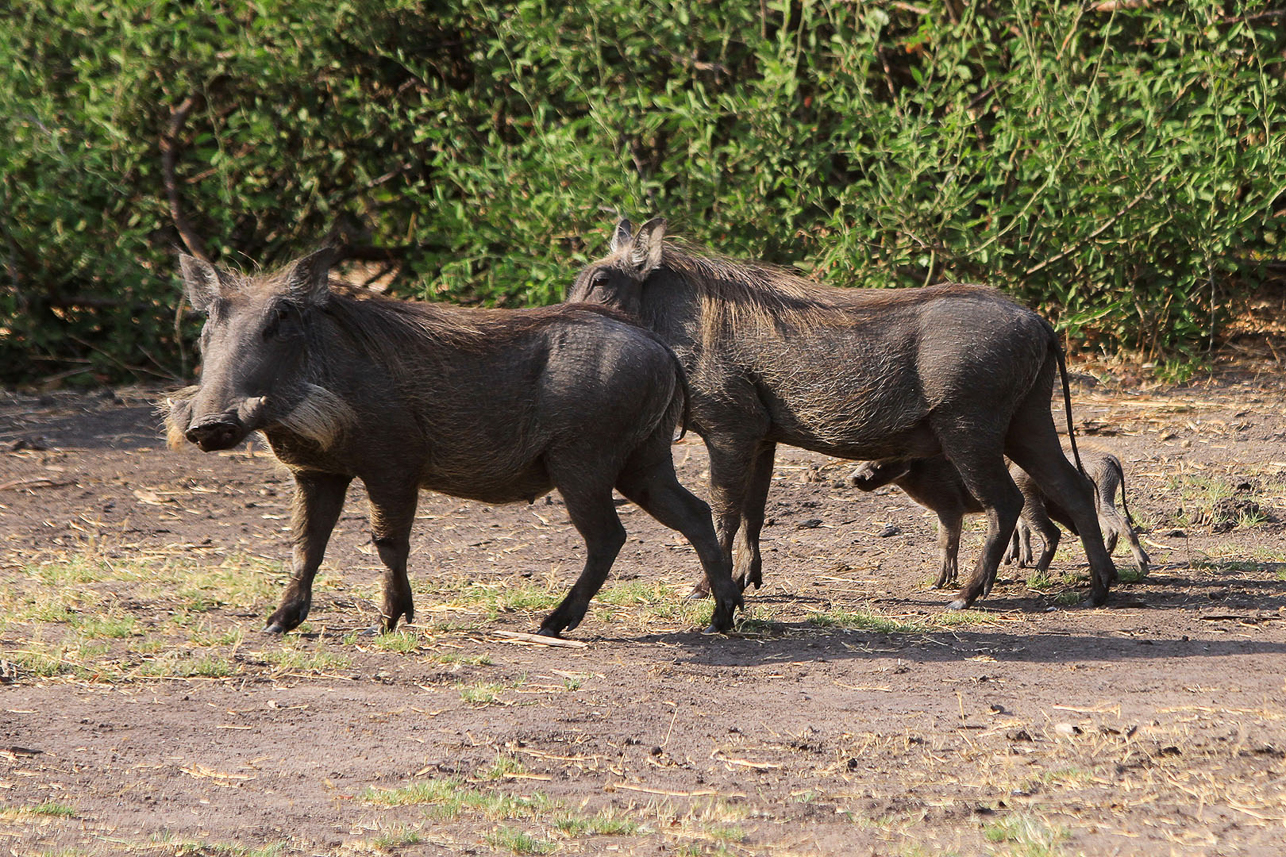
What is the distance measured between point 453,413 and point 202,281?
900 millimetres

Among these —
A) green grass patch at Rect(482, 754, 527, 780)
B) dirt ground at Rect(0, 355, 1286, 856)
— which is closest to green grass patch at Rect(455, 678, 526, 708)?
dirt ground at Rect(0, 355, 1286, 856)

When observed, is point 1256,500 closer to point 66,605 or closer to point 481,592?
point 481,592

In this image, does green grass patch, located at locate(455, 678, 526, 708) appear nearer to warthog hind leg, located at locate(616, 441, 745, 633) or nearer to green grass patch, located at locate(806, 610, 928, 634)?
warthog hind leg, located at locate(616, 441, 745, 633)

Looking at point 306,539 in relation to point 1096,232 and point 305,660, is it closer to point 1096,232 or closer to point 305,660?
point 305,660

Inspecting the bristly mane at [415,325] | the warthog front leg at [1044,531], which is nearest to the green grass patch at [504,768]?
the bristly mane at [415,325]

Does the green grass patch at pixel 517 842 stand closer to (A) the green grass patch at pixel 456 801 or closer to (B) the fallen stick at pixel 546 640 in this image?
(A) the green grass patch at pixel 456 801

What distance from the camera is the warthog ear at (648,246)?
591 cm

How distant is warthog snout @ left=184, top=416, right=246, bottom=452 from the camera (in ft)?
14.5

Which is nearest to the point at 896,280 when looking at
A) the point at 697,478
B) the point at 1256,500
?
the point at 697,478

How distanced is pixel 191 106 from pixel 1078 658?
24.5 ft

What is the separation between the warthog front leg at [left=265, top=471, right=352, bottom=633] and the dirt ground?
0.27ft

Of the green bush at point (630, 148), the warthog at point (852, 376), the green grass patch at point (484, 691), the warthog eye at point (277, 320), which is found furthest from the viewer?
the green bush at point (630, 148)

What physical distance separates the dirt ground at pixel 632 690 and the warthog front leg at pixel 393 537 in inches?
5.3

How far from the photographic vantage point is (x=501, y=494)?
5148mm
